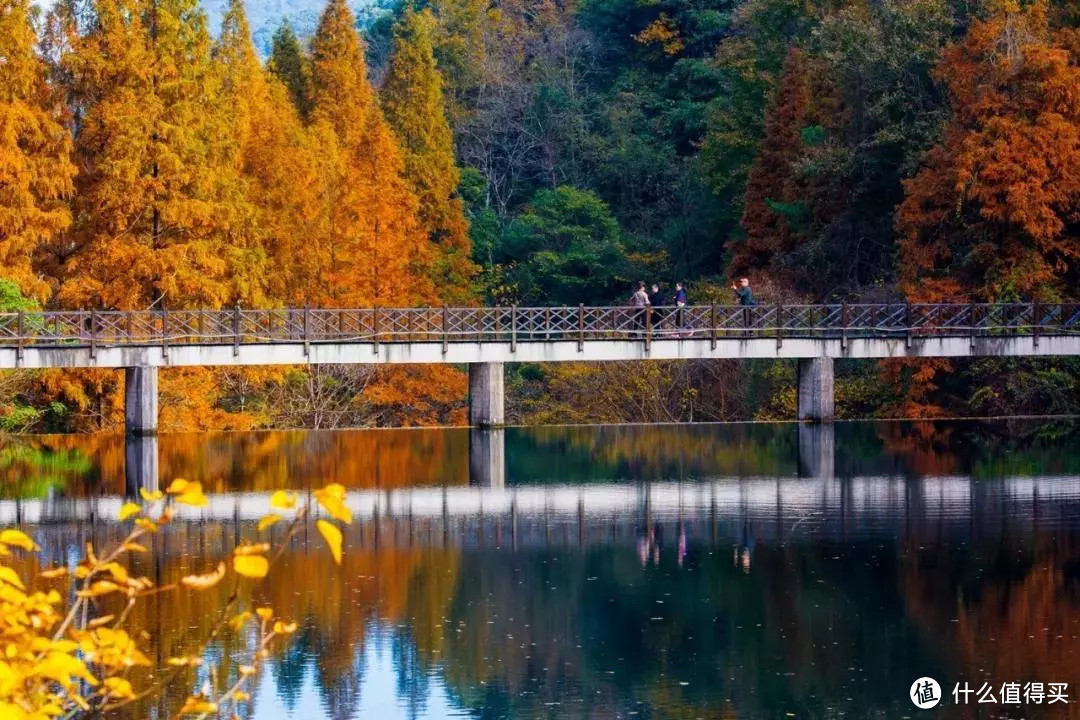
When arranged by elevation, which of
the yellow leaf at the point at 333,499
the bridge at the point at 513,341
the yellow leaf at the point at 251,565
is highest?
the bridge at the point at 513,341

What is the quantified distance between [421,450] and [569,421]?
11059 millimetres

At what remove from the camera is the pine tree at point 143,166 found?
35.4 metres

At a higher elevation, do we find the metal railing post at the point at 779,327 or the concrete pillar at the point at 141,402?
the metal railing post at the point at 779,327

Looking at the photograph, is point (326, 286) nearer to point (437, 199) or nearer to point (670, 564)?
point (437, 199)

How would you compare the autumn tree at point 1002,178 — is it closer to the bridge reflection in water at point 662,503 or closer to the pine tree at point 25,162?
the bridge reflection in water at point 662,503

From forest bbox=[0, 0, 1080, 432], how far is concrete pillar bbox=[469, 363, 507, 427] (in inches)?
238

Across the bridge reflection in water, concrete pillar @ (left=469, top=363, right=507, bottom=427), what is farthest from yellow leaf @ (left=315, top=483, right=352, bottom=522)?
concrete pillar @ (left=469, top=363, right=507, bottom=427)

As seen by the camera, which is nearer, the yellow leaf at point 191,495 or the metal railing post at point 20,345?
the yellow leaf at point 191,495

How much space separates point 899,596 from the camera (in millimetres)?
15969

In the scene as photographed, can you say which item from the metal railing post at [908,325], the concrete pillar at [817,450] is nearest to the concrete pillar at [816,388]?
the concrete pillar at [817,450]

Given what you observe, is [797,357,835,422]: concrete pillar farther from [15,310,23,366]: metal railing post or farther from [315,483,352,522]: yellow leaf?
[315,483,352,522]: yellow leaf

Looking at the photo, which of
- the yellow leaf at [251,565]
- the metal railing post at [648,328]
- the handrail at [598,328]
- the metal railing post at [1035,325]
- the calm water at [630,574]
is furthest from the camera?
the metal railing post at [1035,325]

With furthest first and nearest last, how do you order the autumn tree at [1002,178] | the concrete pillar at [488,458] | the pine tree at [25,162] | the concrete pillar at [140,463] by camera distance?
the pine tree at [25,162]
the autumn tree at [1002,178]
the concrete pillar at [488,458]
the concrete pillar at [140,463]

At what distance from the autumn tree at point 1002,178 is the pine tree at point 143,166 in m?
13.6
